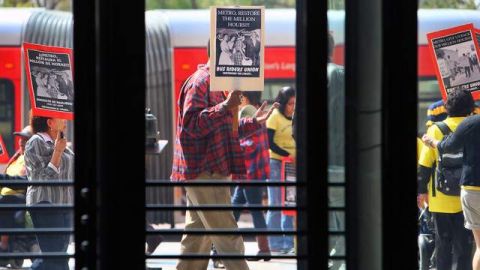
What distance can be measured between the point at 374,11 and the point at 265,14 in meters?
0.64

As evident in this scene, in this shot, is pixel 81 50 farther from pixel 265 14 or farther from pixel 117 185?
pixel 265 14

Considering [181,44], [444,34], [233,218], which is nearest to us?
[233,218]

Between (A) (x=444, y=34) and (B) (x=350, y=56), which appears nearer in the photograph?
(B) (x=350, y=56)

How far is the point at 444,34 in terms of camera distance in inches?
162

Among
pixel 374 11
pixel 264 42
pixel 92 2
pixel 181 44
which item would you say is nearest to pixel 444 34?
pixel 264 42

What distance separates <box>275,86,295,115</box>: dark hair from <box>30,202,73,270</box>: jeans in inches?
45.4

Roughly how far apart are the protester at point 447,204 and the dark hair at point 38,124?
1697 millimetres

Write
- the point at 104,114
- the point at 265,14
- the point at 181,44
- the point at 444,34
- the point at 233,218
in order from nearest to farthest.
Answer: the point at 104,114 → the point at 265,14 → the point at 233,218 → the point at 444,34 → the point at 181,44

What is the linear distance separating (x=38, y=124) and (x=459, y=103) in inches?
75.9

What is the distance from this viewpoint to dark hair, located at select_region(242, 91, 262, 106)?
3.77 m

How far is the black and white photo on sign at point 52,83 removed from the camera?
3857 mm

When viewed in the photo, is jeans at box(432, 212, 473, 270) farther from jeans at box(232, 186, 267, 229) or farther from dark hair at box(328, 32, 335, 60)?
dark hair at box(328, 32, 335, 60)

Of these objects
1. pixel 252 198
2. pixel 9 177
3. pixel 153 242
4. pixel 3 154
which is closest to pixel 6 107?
pixel 252 198

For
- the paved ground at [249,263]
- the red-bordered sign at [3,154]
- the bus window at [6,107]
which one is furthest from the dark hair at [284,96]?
the bus window at [6,107]
